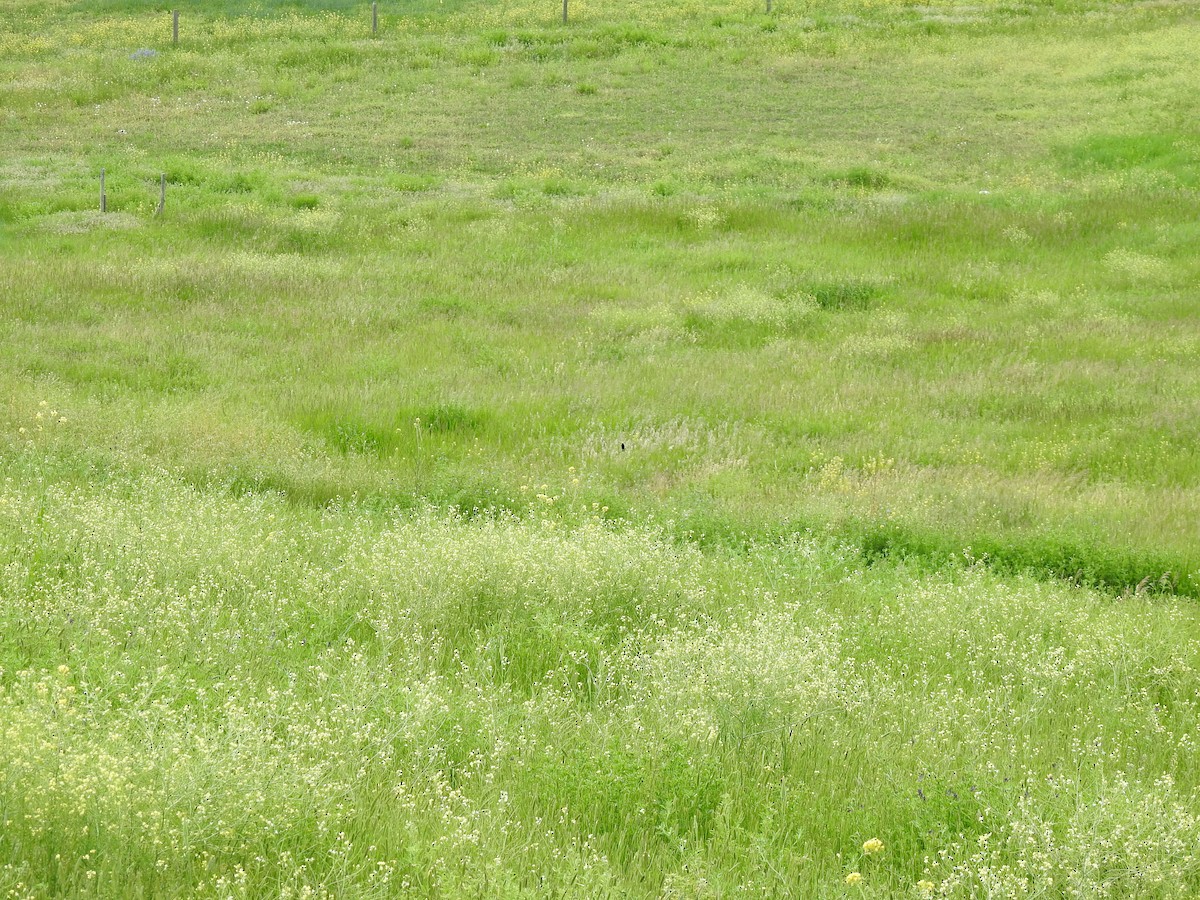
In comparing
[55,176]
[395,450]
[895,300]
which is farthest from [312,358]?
[55,176]

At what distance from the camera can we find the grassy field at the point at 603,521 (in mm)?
3559

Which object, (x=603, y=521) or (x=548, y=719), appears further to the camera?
(x=603, y=521)

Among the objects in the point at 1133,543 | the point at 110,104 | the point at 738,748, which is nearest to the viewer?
the point at 738,748

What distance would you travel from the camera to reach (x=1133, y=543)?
26.1ft

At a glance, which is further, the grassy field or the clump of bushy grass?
the grassy field

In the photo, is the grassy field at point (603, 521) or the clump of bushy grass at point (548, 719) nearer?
the clump of bushy grass at point (548, 719)

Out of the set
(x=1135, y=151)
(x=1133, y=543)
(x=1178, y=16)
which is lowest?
(x=1133, y=543)

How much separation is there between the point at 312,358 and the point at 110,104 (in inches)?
921

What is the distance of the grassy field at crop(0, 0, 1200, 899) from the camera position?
3.56m

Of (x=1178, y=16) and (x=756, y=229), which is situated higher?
(x=1178, y=16)

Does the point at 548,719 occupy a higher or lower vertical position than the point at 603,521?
higher

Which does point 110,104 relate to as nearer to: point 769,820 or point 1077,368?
point 1077,368

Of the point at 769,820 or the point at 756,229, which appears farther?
the point at 756,229

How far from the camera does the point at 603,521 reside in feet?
25.7
